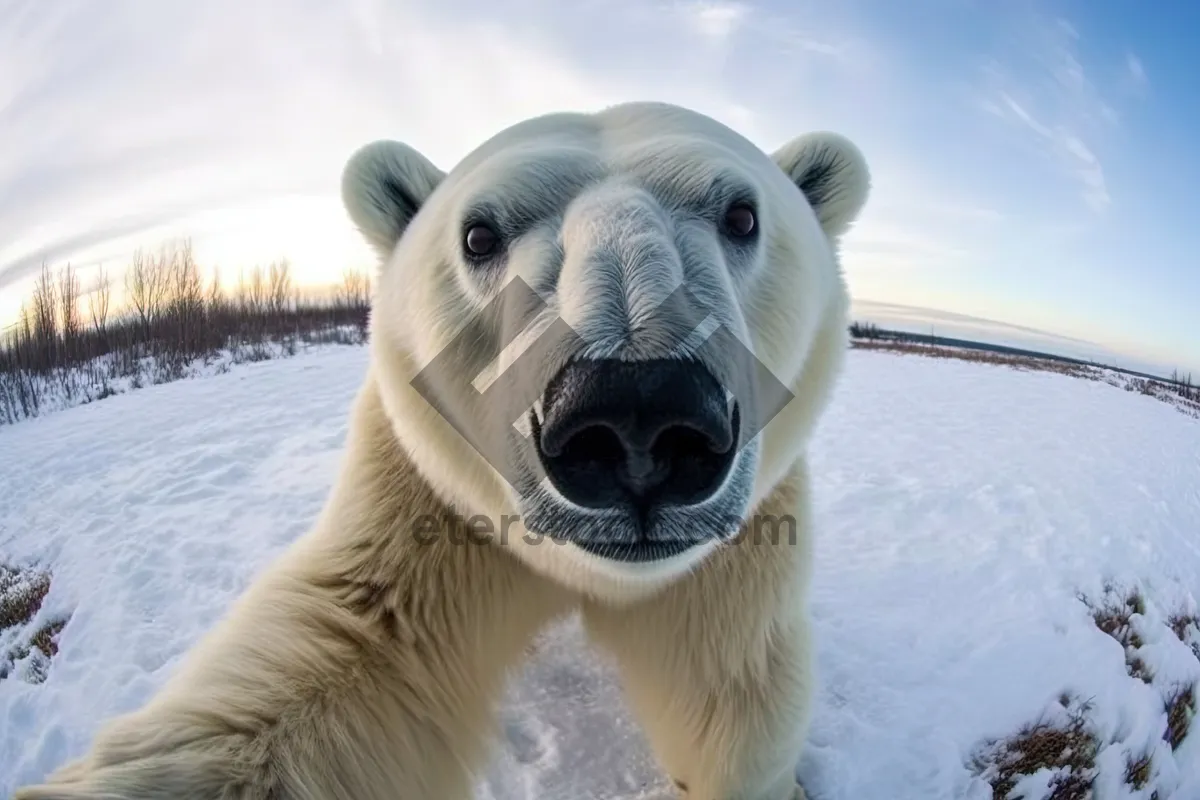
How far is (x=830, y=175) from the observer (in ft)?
7.53

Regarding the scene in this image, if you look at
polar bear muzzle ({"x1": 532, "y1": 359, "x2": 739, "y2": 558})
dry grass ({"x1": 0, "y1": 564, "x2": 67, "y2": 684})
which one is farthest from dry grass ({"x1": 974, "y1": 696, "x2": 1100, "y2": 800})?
dry grass ({"x1": 0, "y1": 564, "x2": 67, "y2": 684})

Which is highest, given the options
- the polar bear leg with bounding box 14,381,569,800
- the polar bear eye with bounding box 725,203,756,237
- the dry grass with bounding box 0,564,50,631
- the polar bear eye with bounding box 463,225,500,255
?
the polar bear eye with bounding box 725,203,756,237

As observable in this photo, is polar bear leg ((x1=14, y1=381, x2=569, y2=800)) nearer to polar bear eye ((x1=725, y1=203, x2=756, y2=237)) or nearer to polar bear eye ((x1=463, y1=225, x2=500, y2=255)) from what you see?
polar bear eye ((x1=463, y1=225, x2=500, y2=255))

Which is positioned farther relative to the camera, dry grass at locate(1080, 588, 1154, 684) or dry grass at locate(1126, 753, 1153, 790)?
dry grass at locate(1080, 588, 1154, 684)

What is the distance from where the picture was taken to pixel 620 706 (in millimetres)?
2885

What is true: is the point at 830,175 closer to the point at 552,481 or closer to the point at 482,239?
the point at 482,239

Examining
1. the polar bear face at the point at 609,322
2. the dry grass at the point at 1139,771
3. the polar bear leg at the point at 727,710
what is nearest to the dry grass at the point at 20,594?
the polar bear face at the point at 609,322

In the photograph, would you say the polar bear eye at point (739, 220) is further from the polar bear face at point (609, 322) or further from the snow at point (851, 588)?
the snow at point (851, 588)

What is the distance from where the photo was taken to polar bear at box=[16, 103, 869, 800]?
1239mm

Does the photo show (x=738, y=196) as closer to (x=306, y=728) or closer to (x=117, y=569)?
(x=306, y=728)

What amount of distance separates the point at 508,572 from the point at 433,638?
28 centimetres

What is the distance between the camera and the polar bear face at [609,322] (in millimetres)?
1177

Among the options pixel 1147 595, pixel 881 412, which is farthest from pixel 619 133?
pixel 881 412

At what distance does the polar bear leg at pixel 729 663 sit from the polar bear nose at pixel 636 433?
987 millimetres
